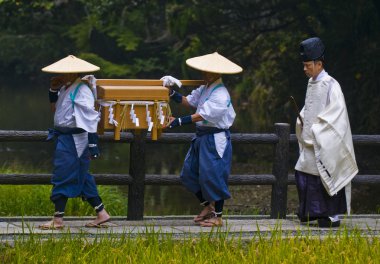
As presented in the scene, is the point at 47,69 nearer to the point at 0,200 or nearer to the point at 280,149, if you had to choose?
the point at 280,149

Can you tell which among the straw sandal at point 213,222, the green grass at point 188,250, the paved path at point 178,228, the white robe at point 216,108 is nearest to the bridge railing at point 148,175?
the paved path at point 178,228

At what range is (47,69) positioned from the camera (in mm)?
8469

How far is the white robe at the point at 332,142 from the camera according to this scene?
9.05m

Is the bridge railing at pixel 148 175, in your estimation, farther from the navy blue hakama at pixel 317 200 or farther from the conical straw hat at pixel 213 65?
the conical straw hat at pixel 213 65

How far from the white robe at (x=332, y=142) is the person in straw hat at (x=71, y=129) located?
193 centimetres

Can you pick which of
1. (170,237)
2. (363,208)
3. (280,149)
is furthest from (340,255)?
(363,208)

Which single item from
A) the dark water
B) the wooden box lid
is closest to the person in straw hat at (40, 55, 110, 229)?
the wooden box lid

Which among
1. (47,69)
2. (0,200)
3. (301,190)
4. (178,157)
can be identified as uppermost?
(47,69)

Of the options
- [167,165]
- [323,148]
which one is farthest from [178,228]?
[167,165]

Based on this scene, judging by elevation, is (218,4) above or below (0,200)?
above

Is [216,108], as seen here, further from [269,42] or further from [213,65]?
[269,42]

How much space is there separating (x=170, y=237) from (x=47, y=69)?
1696 mm

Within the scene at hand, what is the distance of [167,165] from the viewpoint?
20219mm

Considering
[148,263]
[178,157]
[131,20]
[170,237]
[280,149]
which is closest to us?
[148,263]
